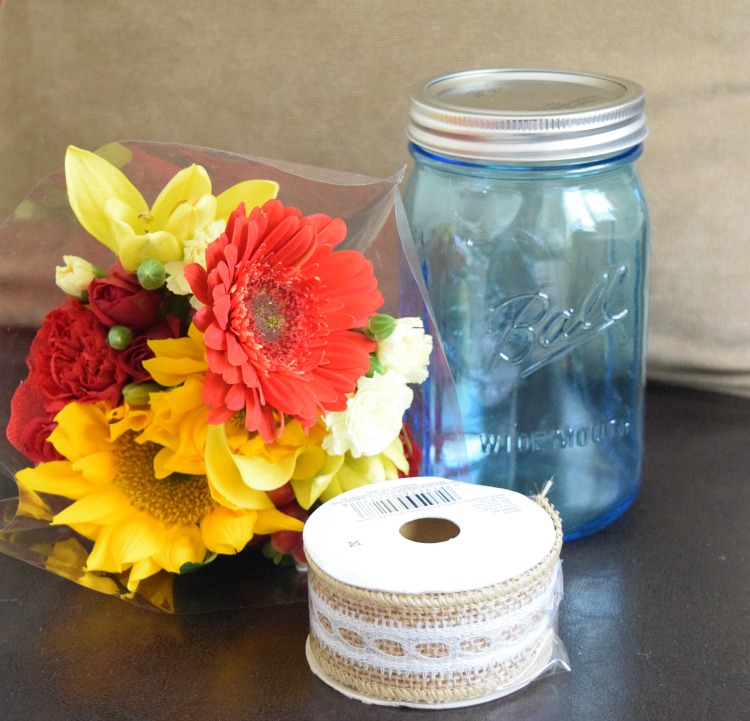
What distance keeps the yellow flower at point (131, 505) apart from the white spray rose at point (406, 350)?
0.31 feet

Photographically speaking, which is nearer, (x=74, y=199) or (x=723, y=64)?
(x=74, y=199)

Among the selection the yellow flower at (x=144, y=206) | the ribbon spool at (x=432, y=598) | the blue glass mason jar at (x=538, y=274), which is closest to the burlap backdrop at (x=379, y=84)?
the blue glass mason jar at (x=538, y=274)

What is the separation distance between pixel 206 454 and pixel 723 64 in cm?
44

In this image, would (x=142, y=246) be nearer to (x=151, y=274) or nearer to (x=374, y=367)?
(x=151, y=274)

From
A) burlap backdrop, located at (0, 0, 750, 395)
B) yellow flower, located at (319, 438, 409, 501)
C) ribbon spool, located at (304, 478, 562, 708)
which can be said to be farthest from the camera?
burlap backdrop, located at (0, 0, 750, 395)

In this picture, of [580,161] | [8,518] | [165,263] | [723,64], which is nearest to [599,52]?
[723,64]

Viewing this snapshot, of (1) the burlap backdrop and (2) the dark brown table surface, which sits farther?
(1) the burlap backdrop

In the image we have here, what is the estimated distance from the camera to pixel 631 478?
62 cm

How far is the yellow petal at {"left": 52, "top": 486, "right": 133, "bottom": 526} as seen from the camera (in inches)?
20.2

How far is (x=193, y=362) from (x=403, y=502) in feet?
0.40

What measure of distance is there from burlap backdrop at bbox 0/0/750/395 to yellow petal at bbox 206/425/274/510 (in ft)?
0.94

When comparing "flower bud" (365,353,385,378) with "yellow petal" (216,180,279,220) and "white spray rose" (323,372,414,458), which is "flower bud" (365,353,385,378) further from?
"yellow petal" (216,180,279,220)

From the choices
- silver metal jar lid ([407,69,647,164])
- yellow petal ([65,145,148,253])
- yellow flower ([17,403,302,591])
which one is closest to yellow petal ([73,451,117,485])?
yellow flower ([17,403,302,591])

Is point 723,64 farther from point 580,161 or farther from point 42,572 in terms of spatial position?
point 42,572
